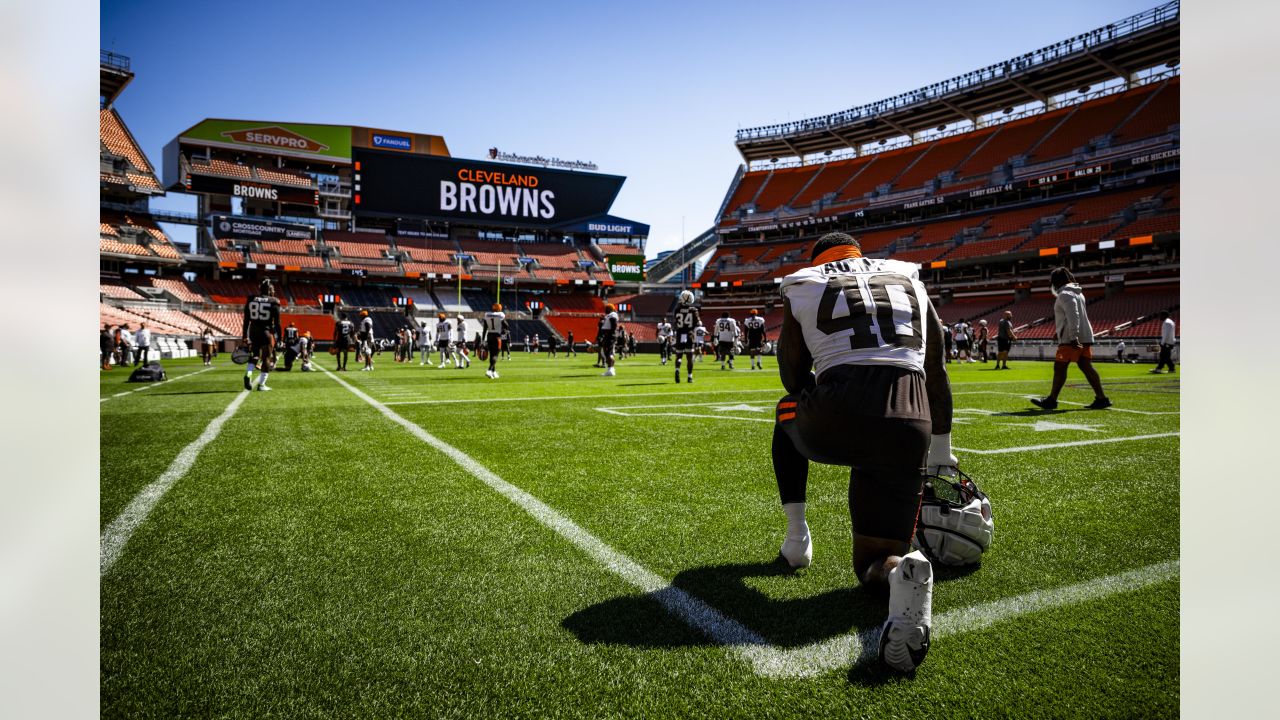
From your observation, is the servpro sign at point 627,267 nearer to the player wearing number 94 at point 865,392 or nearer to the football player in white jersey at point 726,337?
the football player in white jersey at point 726,337

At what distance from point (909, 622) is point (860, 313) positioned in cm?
110

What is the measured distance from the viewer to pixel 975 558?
8.81 ft

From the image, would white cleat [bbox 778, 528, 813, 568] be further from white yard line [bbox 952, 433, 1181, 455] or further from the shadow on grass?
white yard line [bbox 952, 433, 1181, 455]

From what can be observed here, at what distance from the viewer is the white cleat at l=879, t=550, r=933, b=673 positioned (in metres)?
1.83

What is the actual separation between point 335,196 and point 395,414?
61785 millimetres

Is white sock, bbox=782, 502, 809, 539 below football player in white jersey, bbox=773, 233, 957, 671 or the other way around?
below

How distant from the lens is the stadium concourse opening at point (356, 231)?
4909 centimetres

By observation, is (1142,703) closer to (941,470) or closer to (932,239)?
(941,470)

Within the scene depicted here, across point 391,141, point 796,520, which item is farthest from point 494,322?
point 391,141

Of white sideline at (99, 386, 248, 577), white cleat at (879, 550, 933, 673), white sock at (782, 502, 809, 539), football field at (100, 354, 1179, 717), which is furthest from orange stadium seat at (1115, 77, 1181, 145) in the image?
white sideline at (99, 386, 248, 577)

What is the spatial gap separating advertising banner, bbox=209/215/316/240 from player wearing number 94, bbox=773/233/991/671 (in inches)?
2409

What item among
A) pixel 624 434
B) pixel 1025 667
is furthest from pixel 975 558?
pixel 624 434

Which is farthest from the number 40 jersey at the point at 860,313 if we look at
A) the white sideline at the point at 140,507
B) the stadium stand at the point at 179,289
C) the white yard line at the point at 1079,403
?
the stadium stand at the point at 179,289

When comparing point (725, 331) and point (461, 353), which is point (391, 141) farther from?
point (725, 331)
